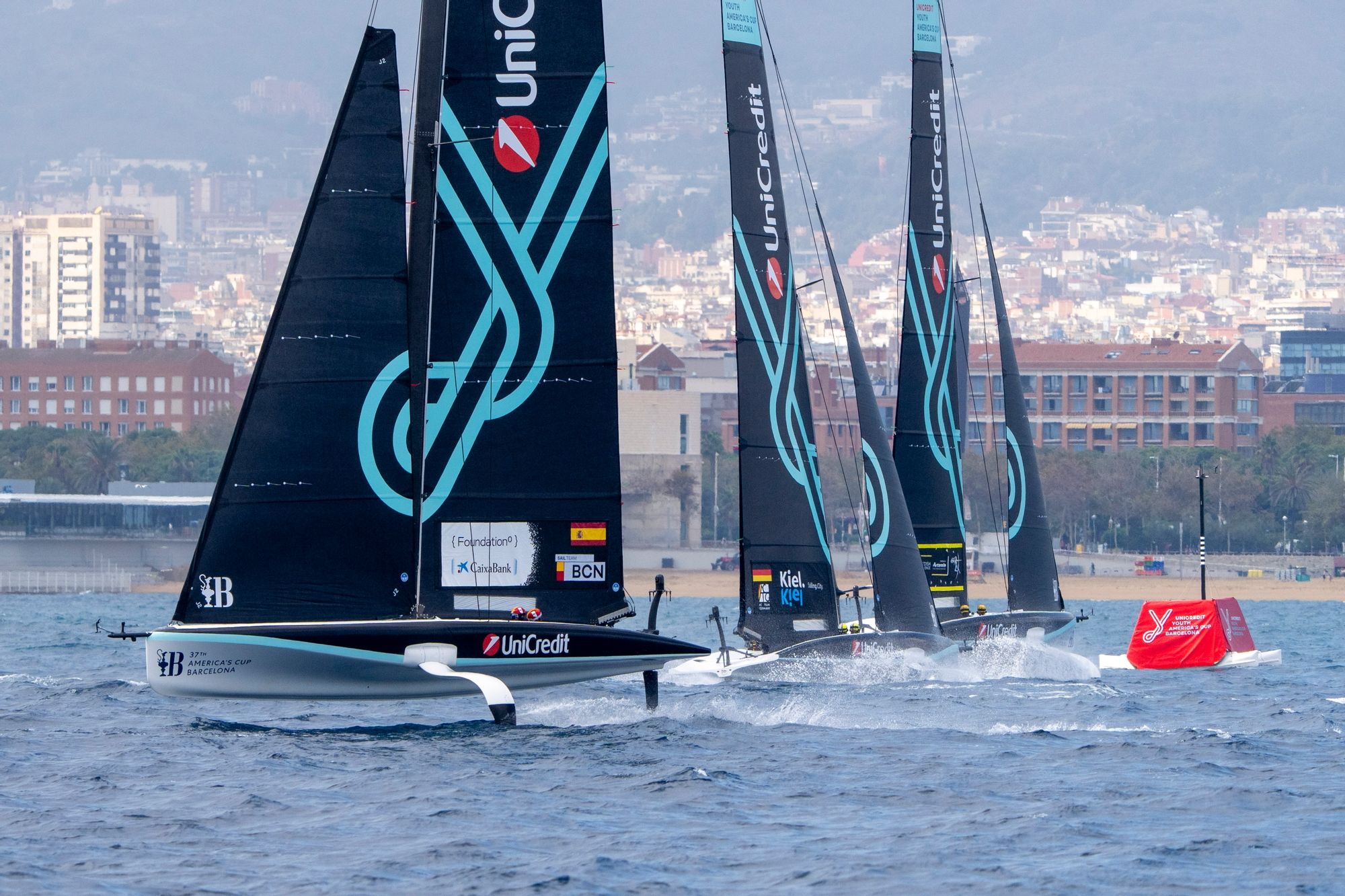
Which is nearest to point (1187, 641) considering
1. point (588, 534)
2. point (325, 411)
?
point (588, 534)

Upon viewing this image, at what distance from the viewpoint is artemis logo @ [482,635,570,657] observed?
18594 mm

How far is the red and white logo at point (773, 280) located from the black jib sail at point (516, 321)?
772 cm

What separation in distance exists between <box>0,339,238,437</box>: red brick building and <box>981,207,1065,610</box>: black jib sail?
10778 centimetres

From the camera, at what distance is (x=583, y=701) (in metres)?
22.2

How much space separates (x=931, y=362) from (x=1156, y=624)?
5507 millimetres

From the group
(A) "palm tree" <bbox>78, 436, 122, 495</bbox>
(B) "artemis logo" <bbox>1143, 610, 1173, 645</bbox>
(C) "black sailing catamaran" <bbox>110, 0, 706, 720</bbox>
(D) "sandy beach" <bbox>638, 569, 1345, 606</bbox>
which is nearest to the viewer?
(C) "black sailing catamaran" <bbox>110, 0, 706, 720</bbox>

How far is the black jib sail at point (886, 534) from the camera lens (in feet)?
91.5

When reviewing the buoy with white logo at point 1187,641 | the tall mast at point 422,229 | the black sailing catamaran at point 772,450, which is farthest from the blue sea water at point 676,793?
the buoy with white logo at point 1187,641

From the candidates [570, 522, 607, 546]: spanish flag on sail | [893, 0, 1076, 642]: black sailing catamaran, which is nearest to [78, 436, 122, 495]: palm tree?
[893, 0, 1076, 642]: black sailing catamaran

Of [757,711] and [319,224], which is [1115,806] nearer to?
[757,711]

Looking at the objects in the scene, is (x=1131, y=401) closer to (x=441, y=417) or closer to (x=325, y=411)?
(x=441, y=417)

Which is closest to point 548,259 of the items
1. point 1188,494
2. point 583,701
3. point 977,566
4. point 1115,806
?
point 583,701

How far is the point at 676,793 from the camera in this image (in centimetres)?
1634

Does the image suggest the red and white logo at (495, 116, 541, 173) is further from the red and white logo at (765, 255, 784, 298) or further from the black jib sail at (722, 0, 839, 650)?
the red and white logo at (765, 255, 784, 298)
